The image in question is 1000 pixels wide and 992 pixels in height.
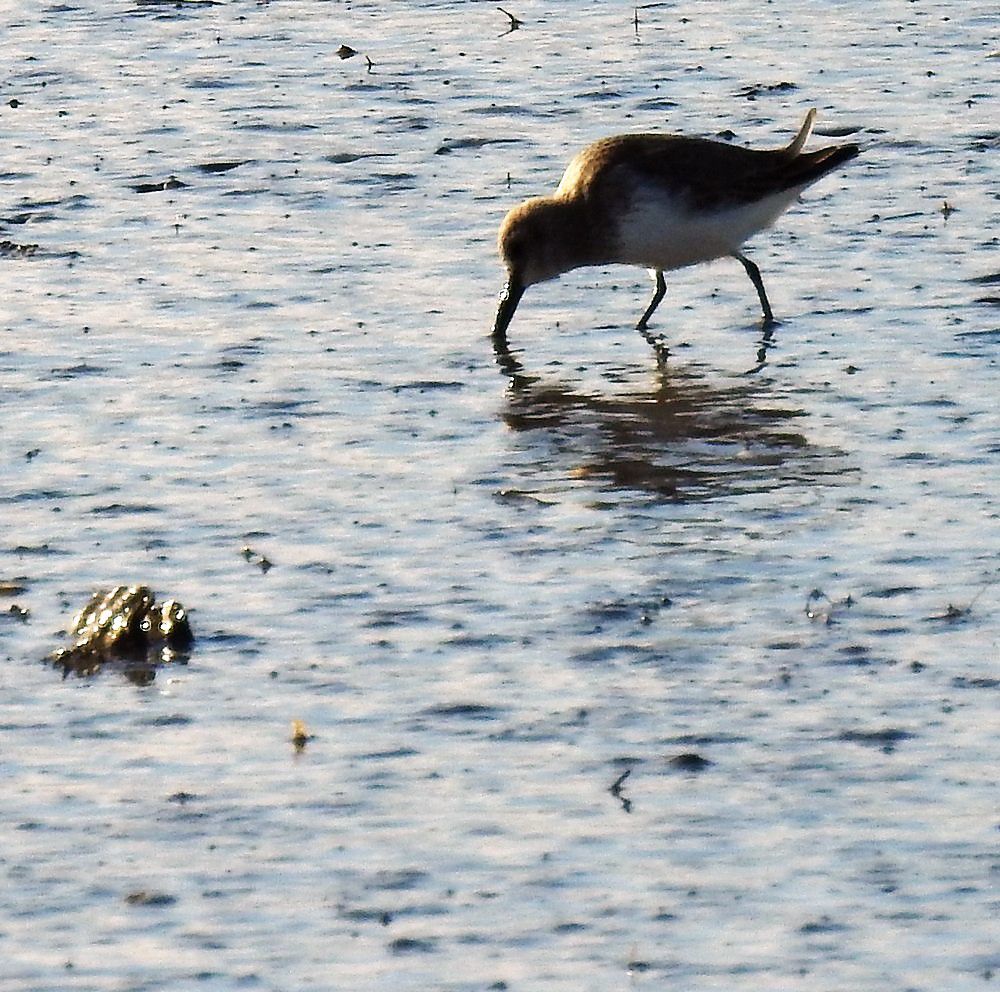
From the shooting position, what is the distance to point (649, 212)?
42.6ft

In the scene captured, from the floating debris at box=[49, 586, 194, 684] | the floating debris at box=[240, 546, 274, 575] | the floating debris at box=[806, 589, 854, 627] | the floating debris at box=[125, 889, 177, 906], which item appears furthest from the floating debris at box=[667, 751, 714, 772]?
the floating debris at box=[240, 546, 274, 575]

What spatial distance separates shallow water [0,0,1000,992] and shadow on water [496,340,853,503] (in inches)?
1.2

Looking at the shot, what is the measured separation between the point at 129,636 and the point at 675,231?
16.4ft

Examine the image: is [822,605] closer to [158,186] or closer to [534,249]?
[534,249]

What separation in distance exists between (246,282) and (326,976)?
7665mm

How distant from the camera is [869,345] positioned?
1246 centimetres

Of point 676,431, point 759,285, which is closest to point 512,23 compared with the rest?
point 759,285

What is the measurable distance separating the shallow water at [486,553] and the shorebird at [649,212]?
36 cm

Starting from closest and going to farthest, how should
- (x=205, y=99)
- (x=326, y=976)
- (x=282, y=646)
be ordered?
1. (x=326, y=976)
2. (x=282, y=646)
3. (x=205, y=99)

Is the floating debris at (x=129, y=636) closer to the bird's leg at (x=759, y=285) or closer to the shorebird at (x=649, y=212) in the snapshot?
the shorebird at (x=649, y=212)

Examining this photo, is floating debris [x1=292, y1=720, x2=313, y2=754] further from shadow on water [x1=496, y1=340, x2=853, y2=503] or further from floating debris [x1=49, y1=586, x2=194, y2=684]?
shadow on water [x1=496, y1=340, x2=853, y2=503]

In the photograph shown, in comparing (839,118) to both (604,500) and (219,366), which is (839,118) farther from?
(604,500)

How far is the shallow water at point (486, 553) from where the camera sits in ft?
22.7

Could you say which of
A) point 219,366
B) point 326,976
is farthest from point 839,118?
point 326,976
